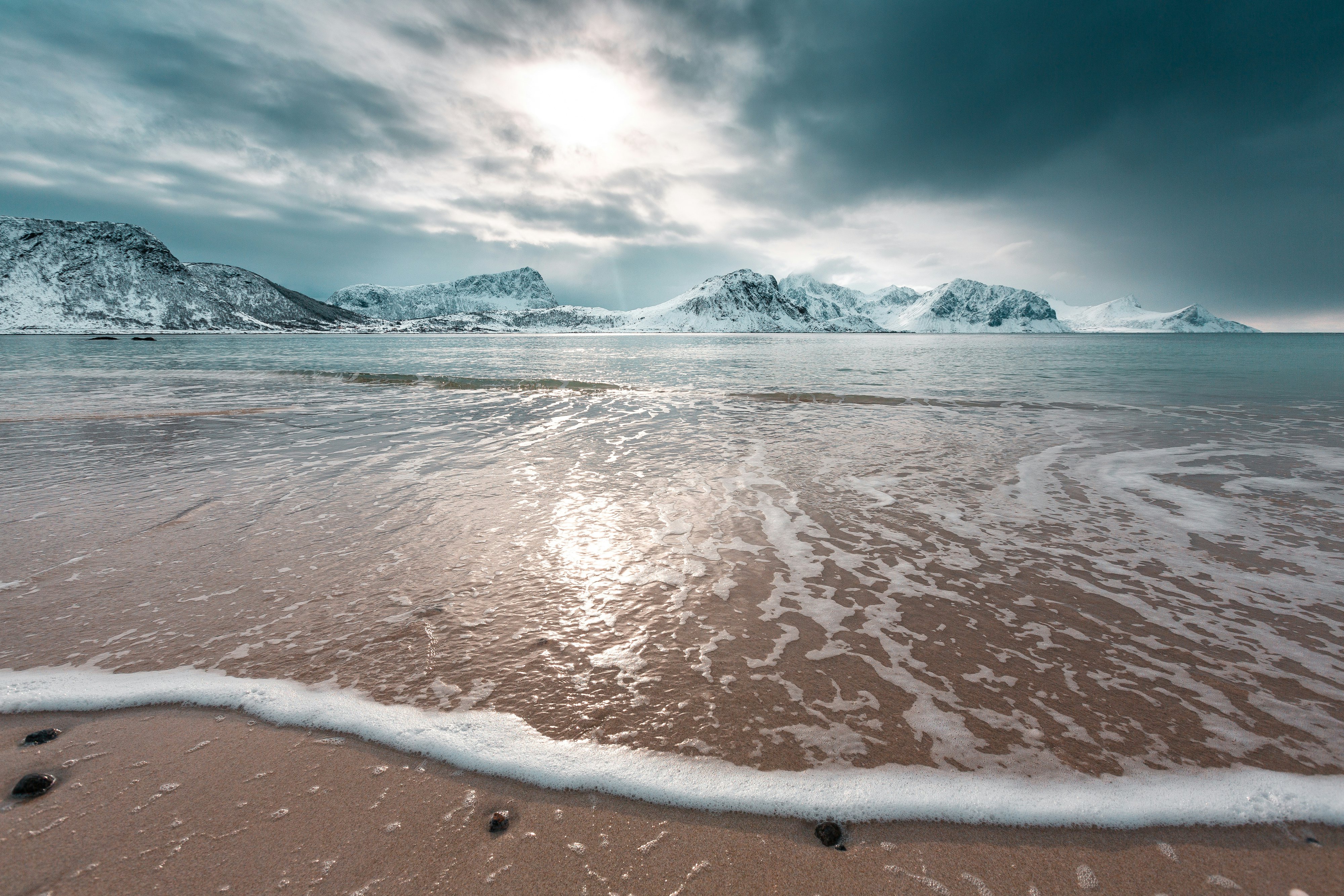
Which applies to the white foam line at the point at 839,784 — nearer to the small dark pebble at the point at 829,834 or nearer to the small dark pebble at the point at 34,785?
the small dark pebble at the point at 829,834

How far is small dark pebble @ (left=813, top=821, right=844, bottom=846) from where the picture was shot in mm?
2939

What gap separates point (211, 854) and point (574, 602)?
10.1 feet

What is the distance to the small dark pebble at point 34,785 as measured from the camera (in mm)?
3082

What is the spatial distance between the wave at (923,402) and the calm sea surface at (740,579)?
217 inches

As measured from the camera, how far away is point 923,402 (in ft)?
72.9

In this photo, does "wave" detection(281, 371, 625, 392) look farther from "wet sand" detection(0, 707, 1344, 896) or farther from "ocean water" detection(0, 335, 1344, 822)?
"wet sand" detection(0, 707, 1344, 896)

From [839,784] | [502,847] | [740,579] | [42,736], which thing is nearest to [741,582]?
[740,579]

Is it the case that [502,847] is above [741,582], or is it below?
below

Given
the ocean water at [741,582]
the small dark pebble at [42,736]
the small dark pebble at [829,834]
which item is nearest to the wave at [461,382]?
the ocean water at [741,582]

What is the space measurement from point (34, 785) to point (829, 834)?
4.57 meters

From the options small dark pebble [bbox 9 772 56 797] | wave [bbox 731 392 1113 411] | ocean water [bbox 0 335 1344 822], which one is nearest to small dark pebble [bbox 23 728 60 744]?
small dark pebble [bbox 9 772 56 797]

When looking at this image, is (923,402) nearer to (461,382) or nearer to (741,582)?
(741,582)

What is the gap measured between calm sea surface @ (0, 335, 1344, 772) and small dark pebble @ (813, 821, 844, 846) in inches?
17.4

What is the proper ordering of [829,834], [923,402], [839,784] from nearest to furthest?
[829,834], [839,784], [923,402]
